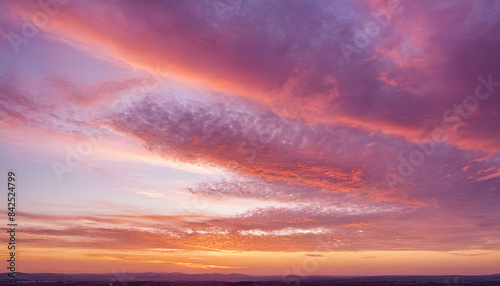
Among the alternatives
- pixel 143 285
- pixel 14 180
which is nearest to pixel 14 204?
pixel 14 180

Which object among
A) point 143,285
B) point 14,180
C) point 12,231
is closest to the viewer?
point 14,180

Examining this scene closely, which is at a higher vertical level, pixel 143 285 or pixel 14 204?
pixel 14 204

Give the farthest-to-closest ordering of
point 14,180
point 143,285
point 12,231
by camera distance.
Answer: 1. point 143,285
2. point 12,231
3. point 14,180

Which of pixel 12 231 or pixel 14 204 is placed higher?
pixel 14 204

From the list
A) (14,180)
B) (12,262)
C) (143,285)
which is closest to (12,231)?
(12,262)

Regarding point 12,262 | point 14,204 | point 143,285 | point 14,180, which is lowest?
point 143,285

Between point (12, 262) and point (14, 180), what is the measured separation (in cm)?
933

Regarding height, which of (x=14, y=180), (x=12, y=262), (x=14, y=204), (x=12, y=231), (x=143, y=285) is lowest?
(x=143, y=285)

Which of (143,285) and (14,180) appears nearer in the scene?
(14,180)

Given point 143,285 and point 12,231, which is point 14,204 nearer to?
point 12,231

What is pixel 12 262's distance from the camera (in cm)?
3522

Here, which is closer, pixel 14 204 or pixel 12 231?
pixel 14 204

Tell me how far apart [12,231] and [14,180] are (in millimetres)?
6165

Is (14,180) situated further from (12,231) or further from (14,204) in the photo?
(12,231)
